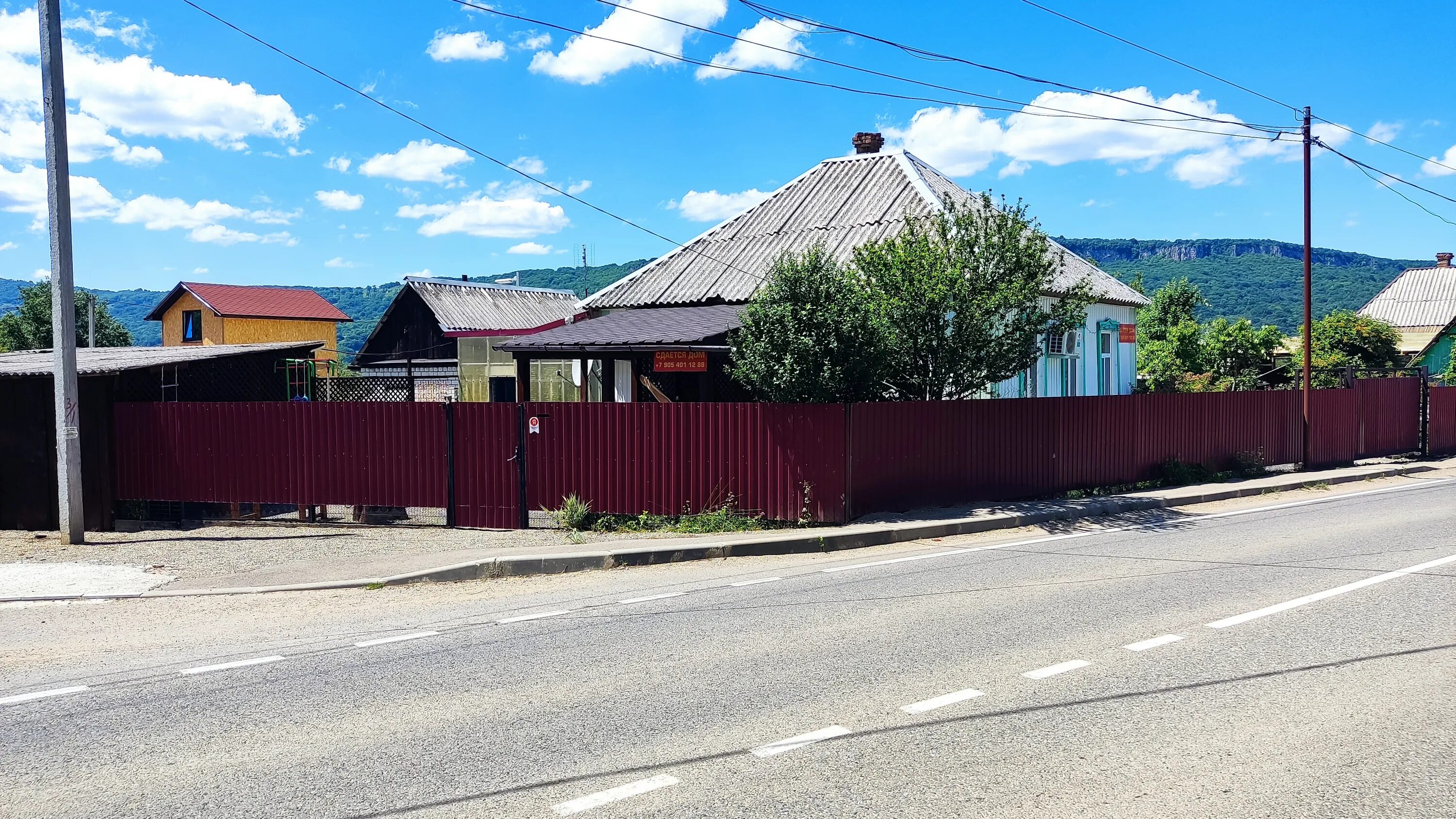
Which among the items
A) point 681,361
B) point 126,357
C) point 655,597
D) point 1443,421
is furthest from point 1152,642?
point 1443,421

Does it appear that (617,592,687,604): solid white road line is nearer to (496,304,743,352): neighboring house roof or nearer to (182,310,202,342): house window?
(496,304,743,352): neighboring house roof

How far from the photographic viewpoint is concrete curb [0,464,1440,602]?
32.9 ft

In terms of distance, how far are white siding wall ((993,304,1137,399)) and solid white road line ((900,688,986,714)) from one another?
16.3 m

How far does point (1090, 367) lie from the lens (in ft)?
84.4

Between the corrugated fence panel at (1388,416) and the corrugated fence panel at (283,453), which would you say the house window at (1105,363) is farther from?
the corrugated fence panel at (283,453)

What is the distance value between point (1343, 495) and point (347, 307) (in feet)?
618

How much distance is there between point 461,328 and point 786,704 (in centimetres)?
4623

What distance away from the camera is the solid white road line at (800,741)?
493 centimetres

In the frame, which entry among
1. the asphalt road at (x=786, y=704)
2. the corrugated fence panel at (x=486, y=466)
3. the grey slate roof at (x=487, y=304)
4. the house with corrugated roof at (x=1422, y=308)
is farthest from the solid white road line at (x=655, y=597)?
the house with corrugated roof at (x=1422, y=308)

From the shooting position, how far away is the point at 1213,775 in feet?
15.0

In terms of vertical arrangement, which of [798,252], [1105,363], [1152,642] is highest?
[798,252]

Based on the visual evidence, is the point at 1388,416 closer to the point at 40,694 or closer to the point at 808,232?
the point at 808,232

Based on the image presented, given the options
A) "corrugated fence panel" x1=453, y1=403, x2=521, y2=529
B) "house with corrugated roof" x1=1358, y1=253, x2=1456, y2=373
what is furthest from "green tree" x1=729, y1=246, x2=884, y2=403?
"house with corrugated roof" x1=1358, y1=253, x2=1456, y2=373

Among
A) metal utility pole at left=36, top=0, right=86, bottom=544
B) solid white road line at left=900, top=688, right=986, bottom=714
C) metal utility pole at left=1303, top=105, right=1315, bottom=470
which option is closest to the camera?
solid white road line at left=900, top=688, right=986, bottom=714
